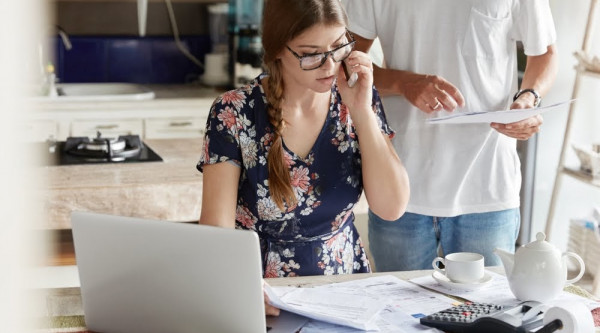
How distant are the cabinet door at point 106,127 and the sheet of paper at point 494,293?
10.1 ft

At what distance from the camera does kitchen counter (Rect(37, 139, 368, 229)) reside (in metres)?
2.66

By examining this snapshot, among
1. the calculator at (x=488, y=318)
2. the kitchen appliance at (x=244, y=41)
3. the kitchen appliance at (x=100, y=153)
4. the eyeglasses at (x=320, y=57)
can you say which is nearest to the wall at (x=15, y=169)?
the calculator at (x=488, y=318)

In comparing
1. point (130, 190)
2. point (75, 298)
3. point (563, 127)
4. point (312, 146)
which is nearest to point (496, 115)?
point (312, 146)

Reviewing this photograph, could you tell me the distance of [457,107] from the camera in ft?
6.93

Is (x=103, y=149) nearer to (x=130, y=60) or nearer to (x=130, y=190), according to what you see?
(x=130, y=190)

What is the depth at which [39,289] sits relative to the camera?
8.6 inches

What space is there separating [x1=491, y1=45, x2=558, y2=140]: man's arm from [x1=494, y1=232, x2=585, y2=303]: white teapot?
1.41 feet

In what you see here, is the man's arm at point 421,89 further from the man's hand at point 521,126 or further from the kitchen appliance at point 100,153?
the kitchen appliance at point 100,153

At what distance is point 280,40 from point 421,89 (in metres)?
Answer: 0.43

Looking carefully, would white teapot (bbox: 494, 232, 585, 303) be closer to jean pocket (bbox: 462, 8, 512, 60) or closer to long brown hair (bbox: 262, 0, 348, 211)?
long brown hair (bbox: 262, 0, 348, 211)

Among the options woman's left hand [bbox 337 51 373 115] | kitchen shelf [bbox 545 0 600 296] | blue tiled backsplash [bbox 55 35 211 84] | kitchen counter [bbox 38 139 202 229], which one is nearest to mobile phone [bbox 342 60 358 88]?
woman's left hand [bbox 337 51 373 115]

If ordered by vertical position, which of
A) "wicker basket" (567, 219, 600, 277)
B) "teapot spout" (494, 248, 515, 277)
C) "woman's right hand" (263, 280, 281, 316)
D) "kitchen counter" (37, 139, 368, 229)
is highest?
"teapot spout" (494, 248, 515, 277)

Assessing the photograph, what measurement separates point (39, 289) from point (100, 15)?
511cm

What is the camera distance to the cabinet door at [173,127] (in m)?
4.61
